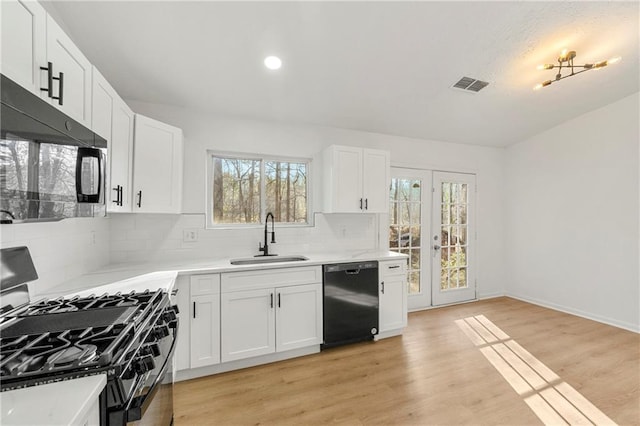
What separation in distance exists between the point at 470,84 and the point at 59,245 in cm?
388

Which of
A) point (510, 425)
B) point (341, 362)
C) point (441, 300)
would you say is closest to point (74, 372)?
point (341, 362)

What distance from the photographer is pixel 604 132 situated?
346 centimetres

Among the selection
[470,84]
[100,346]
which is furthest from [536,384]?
[100,346]

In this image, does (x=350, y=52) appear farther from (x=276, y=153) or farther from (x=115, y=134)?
(x=115, y=134)

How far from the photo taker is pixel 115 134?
1.88 metres

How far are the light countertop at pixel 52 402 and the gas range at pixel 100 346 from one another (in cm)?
3

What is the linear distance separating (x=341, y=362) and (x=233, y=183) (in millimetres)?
2231

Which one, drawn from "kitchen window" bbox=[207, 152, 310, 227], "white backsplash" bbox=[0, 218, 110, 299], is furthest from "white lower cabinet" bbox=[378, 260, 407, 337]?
"white backsplash" bbox=[0, 218, 110, 299]

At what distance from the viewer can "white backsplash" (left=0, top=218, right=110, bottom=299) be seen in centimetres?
145

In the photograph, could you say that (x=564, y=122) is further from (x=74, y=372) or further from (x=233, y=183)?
(x=74, y=372)

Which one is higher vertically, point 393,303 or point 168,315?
point 168,315

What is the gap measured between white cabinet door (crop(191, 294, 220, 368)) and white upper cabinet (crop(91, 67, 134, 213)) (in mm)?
960

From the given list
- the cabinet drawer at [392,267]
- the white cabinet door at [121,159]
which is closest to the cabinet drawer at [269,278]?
the cabinet drawer at [392,267]

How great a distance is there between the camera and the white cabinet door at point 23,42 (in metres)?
0.94
